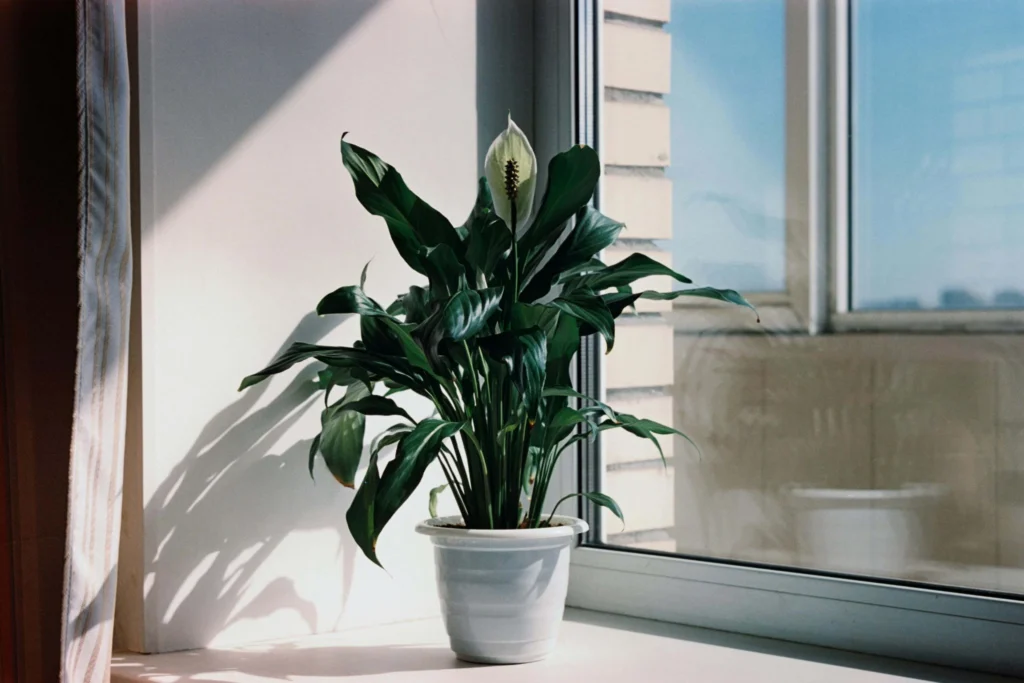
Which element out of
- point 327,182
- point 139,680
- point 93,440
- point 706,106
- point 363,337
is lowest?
point 139,680

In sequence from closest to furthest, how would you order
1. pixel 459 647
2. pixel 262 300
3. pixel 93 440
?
1. pixel 93 440
2. pixel 459 647
3. pixel 262 300

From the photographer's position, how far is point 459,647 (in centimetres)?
139

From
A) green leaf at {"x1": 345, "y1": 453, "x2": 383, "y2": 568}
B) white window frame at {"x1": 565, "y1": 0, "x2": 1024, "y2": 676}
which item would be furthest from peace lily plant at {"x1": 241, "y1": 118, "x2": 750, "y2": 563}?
white window frame at {"x1": 565, "y1": 0, "x2": 1024, "y2": 676}

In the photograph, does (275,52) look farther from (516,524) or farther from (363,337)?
(516,524)

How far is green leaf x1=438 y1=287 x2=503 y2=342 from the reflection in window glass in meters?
0.50

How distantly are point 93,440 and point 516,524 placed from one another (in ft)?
1.74

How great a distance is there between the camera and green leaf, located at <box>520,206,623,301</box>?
4.47 ft

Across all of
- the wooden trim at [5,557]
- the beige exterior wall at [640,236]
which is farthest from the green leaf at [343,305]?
the beige exterior wall at [640,236]

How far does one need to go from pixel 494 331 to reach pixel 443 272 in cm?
11

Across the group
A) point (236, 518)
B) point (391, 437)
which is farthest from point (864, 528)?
point (236, 518)

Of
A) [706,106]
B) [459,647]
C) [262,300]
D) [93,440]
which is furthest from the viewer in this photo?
[706,106]

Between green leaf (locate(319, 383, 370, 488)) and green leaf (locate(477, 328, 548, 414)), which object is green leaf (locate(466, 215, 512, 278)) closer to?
green leaf (locate(477, 328, 548, 414))

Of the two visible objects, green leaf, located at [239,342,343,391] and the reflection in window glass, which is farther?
the reflection in window glass

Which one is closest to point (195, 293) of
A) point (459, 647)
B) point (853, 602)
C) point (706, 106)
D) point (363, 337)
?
point (363, 337)
